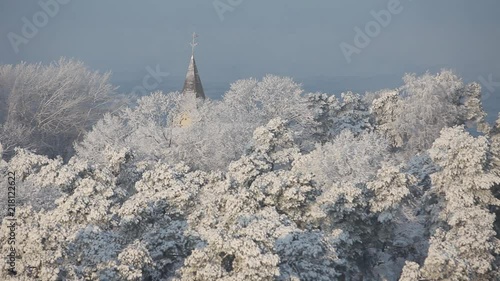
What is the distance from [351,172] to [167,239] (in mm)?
13288

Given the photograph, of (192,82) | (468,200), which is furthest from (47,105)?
(468,200)

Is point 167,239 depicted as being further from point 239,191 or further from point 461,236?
point 461,236

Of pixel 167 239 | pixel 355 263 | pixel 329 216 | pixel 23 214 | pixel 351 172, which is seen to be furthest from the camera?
pixel 351 172

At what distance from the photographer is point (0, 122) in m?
44.1

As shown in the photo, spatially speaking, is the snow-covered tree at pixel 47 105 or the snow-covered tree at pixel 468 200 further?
the snow-covered tree at pixel 47 105

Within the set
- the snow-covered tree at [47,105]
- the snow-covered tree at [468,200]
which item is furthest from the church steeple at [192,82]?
the snow-covered tree at [468,200]

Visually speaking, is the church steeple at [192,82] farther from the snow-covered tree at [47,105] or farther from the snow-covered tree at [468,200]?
the snow-covered tree at [468,200]

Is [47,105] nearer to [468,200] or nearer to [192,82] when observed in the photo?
[192,82]

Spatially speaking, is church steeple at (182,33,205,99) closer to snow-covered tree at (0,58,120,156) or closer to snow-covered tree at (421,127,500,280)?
snow-covered tree at (0,58,120,156)

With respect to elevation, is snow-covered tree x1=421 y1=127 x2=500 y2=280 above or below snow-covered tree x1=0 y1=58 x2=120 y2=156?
below

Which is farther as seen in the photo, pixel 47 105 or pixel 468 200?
pixel 47 105

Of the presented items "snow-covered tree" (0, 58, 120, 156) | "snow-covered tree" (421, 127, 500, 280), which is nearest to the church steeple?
"snow-covered tree" (0, 58, 120, 156)

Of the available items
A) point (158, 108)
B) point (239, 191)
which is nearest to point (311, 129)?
point (158, 108)

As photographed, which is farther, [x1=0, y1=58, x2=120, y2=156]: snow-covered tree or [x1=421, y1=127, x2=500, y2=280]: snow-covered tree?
[x1=0, y1=58, x2=120, y2=156]: snow-covered tree
